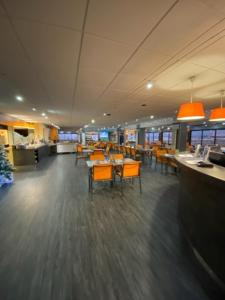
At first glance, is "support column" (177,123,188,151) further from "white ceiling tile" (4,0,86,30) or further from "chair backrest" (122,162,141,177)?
"white ceiling tile" (4,0,86,30)

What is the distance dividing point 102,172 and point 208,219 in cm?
236

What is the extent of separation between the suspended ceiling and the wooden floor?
2.71 meters

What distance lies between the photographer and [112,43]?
1.76m

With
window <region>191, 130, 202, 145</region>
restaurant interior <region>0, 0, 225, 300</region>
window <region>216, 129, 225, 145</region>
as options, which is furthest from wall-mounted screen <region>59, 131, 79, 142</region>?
restaurant interior <region>0, 0, 225, 300</region>

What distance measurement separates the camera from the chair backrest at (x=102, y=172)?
347cm

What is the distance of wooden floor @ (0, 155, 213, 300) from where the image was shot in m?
1.42

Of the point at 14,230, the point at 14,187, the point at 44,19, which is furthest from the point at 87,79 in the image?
the point at 14,187

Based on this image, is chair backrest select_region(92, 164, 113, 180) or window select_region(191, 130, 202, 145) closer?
chair backrest select_region(92, 164, 113, 180)

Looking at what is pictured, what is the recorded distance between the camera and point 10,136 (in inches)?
331

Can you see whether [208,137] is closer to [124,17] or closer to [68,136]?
[124,17]

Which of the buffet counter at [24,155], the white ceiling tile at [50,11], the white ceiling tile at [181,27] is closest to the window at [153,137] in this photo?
the buffet counter at [24,155]

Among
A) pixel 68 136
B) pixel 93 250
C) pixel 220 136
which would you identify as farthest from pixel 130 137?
pixel 93 250

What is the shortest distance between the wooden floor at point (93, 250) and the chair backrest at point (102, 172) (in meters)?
0.55

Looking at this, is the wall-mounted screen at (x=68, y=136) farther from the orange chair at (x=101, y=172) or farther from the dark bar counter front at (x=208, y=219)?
the dark bar counter front at (x=208, y=219)
